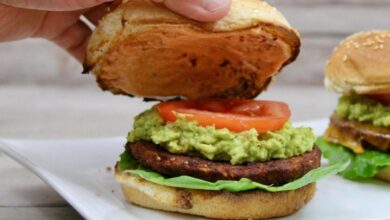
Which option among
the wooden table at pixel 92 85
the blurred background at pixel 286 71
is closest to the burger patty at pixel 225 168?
the wooden table at pixel 92 85

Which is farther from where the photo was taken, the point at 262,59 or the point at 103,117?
the point at 103,117

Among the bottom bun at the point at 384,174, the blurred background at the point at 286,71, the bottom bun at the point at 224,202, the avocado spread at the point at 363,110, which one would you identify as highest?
the bottom bun at the point at 224,202

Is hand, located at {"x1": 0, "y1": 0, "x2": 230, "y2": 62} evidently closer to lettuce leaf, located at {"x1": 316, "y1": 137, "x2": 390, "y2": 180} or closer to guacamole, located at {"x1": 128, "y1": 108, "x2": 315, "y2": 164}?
guacamole, located at {"x1": 128, "y1": 108, "x2": 315, "y2": 164}

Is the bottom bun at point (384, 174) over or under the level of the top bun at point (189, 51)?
under

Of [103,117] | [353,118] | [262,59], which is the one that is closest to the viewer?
[262,59]

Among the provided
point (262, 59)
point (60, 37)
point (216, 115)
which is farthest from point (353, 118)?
point (60, 37)

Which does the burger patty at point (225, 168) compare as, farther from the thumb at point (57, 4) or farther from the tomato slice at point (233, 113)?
the thumb at point (57, 4)

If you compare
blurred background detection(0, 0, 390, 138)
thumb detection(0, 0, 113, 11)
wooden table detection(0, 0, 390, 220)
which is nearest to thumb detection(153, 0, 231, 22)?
thumb detection(0, 0, 113, 11)

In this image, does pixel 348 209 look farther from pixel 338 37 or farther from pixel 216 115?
pixel 338 37
